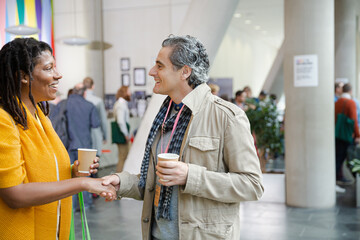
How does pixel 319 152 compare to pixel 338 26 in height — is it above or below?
below

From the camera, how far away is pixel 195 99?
5.82 feet

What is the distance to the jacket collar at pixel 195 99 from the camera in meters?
1.75

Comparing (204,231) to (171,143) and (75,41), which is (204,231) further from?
(75,41)

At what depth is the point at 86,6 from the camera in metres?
9.41

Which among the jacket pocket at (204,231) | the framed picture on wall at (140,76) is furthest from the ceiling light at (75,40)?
the jacket pocket at (204,231)

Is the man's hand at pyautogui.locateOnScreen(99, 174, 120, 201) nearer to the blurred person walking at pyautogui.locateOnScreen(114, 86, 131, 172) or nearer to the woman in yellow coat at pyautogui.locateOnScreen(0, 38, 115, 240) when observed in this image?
the woman in yellow coat at pyautogui.locateOnScreen(0, 38, 115, 240)

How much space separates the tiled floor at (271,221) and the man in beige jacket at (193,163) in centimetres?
279

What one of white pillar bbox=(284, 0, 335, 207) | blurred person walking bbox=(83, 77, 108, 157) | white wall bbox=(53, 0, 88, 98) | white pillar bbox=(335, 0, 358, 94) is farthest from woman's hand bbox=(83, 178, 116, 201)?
white pillar bbox=(335, 0, 358, 94)

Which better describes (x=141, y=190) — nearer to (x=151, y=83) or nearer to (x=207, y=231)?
(x=207, y=231)

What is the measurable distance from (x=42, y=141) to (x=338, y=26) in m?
11.2

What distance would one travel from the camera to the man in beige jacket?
5.31 ft

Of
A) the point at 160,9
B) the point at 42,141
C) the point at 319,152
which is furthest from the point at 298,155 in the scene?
the point at 160,9

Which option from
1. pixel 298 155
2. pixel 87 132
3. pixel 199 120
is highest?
pixel 199 120

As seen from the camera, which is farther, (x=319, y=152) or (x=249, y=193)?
(x=319, y=152)
